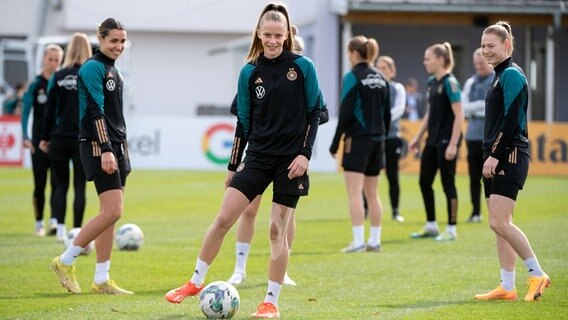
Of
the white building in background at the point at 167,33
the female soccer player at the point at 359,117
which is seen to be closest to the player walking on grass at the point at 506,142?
the female soccer player at the point at 359,117

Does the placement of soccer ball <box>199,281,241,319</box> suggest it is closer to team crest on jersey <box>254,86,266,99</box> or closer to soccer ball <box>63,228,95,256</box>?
team crest on jersey <box>254,86,266,99</box>

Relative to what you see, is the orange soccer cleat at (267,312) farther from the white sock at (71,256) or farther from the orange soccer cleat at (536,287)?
the orange soccer cleat at (536,287)

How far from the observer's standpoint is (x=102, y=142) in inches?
375

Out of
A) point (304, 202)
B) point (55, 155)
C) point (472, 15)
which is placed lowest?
point (304, 202)

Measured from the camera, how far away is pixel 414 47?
40.2 meters

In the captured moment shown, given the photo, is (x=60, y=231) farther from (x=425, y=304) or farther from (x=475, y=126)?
(x=475, y=126)

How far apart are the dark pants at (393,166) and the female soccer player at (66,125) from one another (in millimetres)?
5460

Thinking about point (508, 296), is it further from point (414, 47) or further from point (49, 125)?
point (414, 47)

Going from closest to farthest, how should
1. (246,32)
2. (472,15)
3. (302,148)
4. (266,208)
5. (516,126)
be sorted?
1. (302,148)
2. (516,126)
3. (266,208)
4. (472,15)
5. (246,32)

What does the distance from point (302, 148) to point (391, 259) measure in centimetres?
446

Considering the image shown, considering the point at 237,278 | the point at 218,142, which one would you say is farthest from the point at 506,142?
the point at 218,142

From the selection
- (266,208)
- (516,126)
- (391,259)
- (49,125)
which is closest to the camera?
(516,126)

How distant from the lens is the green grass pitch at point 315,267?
352 inches

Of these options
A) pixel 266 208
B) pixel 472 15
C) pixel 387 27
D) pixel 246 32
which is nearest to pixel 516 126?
pixel 266 208
